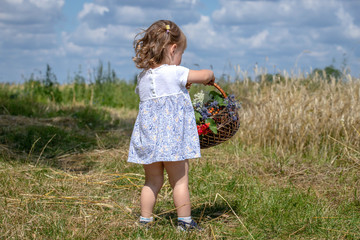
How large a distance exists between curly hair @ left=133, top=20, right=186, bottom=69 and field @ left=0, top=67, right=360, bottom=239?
106cm

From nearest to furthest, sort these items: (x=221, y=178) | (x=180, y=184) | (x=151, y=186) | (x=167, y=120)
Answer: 1. (x=167, y=120)
2. (x=180, y=184)
3. (x=151, y=186)
4. (x=221, y=178)

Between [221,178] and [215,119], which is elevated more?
[215,119]

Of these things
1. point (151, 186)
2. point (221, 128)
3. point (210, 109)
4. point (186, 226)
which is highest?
point (210, 109)

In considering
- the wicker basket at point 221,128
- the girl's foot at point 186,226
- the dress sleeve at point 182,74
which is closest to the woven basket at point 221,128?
the wicker basket at point 221,128

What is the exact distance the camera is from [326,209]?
3.40m

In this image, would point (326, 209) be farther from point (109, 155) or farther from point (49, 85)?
point (49, 85)

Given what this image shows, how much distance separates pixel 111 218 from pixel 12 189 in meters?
1.16

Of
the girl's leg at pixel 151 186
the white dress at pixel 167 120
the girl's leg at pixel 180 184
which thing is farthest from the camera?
the girl's leg at pixel 151 186

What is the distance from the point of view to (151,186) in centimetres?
301

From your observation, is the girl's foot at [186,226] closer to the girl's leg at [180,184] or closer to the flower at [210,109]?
the girl's leg at [180,184]

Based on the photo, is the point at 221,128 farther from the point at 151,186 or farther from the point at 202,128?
the point at 151,186

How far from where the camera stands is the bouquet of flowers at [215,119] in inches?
117

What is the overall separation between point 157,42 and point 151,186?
1.02 metres

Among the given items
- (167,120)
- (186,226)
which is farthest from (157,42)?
(186,226)
